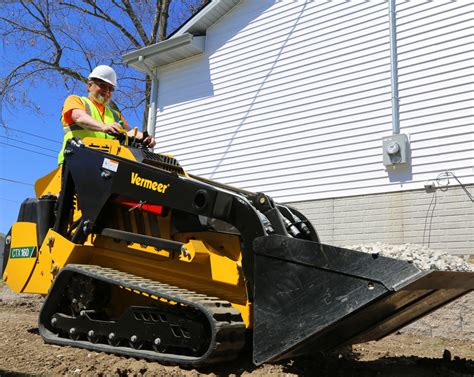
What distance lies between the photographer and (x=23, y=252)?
502 cm

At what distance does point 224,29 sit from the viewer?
41.3 ft

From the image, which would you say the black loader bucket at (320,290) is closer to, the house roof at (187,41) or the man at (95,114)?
the man at (95,114)

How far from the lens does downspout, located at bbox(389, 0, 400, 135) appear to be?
891cm

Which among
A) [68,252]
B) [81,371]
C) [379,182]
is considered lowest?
[81,371]

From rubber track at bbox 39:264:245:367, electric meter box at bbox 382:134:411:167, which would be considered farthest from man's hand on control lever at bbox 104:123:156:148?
→ electric meter box at bbox 382:134:411:167

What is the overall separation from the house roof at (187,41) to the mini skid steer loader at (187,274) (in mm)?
8311

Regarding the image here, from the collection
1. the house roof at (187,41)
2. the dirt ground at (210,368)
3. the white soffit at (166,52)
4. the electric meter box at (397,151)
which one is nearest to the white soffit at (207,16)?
the house roof at (187,41)

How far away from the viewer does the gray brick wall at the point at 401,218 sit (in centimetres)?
788

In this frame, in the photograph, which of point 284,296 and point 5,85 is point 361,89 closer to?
point 284,296

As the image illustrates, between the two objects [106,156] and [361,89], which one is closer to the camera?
[106,156]

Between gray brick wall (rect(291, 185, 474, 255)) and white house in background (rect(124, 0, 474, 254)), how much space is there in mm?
18

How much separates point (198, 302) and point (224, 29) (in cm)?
1028

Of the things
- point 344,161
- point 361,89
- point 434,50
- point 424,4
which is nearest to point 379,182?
point 344,161

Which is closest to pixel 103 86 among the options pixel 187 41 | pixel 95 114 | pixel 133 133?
pixel 95 114
